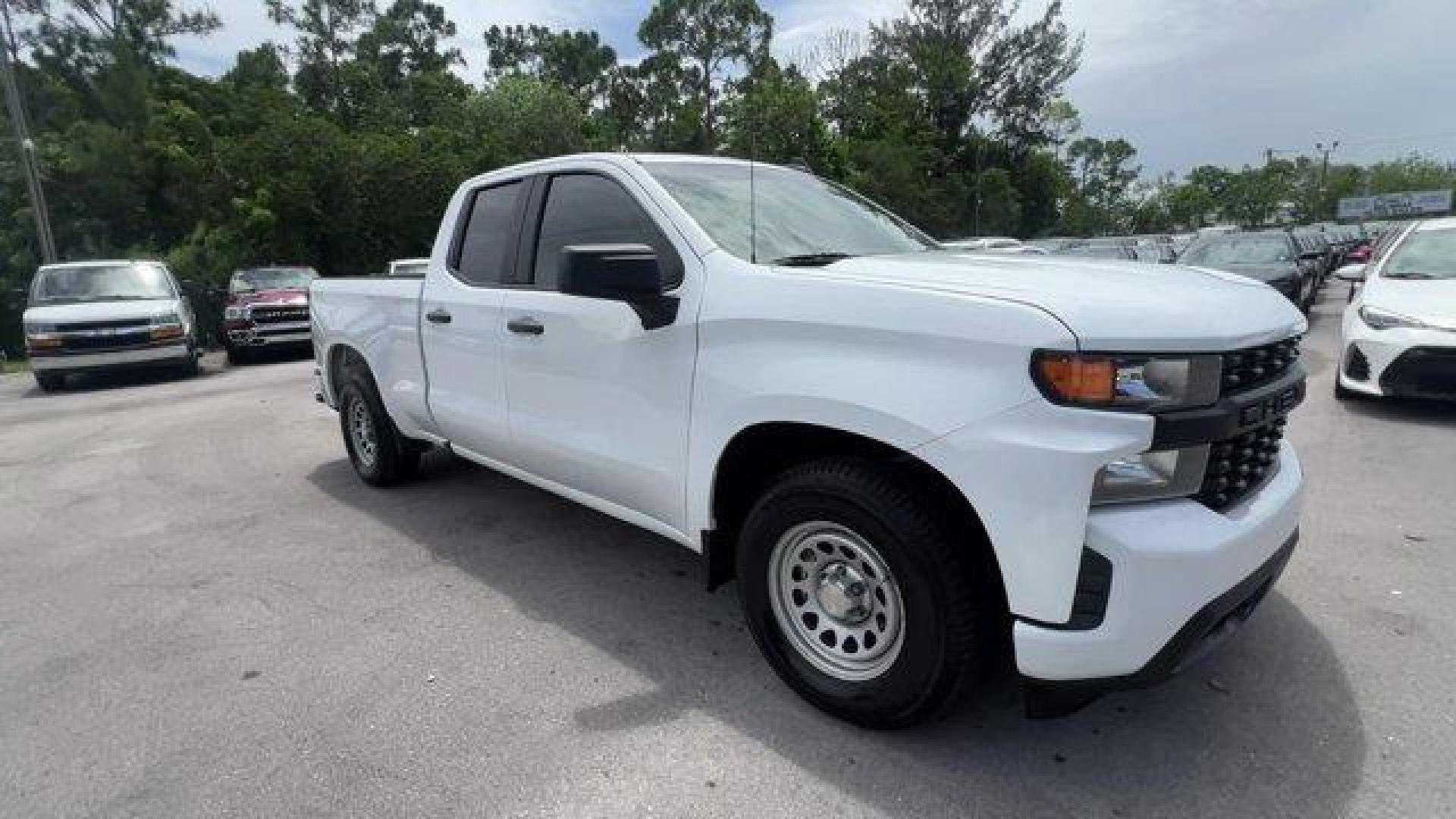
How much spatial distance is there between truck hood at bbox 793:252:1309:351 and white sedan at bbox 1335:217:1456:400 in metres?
4.78

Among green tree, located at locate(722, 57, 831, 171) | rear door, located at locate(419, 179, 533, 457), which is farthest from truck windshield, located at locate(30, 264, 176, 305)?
green tree, located at locate(722, 57, 831, 171)

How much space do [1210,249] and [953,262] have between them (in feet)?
41.0

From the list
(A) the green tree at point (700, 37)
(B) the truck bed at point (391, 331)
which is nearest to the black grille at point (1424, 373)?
(B) the truck bed at point (391, 331)

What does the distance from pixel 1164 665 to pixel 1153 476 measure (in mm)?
503

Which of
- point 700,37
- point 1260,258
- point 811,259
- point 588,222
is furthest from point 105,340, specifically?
point 700,37

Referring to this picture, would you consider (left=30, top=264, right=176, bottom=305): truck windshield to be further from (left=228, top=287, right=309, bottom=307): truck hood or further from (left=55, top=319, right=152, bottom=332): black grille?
(left=228, top=287, right=309, bottom=307): truck hood

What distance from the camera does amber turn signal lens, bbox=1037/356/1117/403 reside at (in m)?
2.15

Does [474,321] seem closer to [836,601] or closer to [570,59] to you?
[836,601]

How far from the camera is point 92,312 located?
1191 cm

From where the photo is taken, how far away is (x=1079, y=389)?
2164mm

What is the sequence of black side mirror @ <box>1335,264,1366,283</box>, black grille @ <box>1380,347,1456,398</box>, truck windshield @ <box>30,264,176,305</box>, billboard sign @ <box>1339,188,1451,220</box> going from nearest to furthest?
black grille @ <box>1380,347,1456,398</box>
black side mirror @ <box>1335,264,1366,283</box>
truck windshield @ <box>30,264,176,305</box>
billboard sign @ <box>1339,188,1451,220</box>

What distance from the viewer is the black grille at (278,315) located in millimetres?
14797

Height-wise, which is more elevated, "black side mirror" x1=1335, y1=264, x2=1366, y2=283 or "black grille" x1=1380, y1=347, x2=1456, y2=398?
"black side mirror" x1=1335, y1=264, x2=1366, y2=283

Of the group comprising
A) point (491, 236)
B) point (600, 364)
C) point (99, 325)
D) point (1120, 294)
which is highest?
point (491, 236)
